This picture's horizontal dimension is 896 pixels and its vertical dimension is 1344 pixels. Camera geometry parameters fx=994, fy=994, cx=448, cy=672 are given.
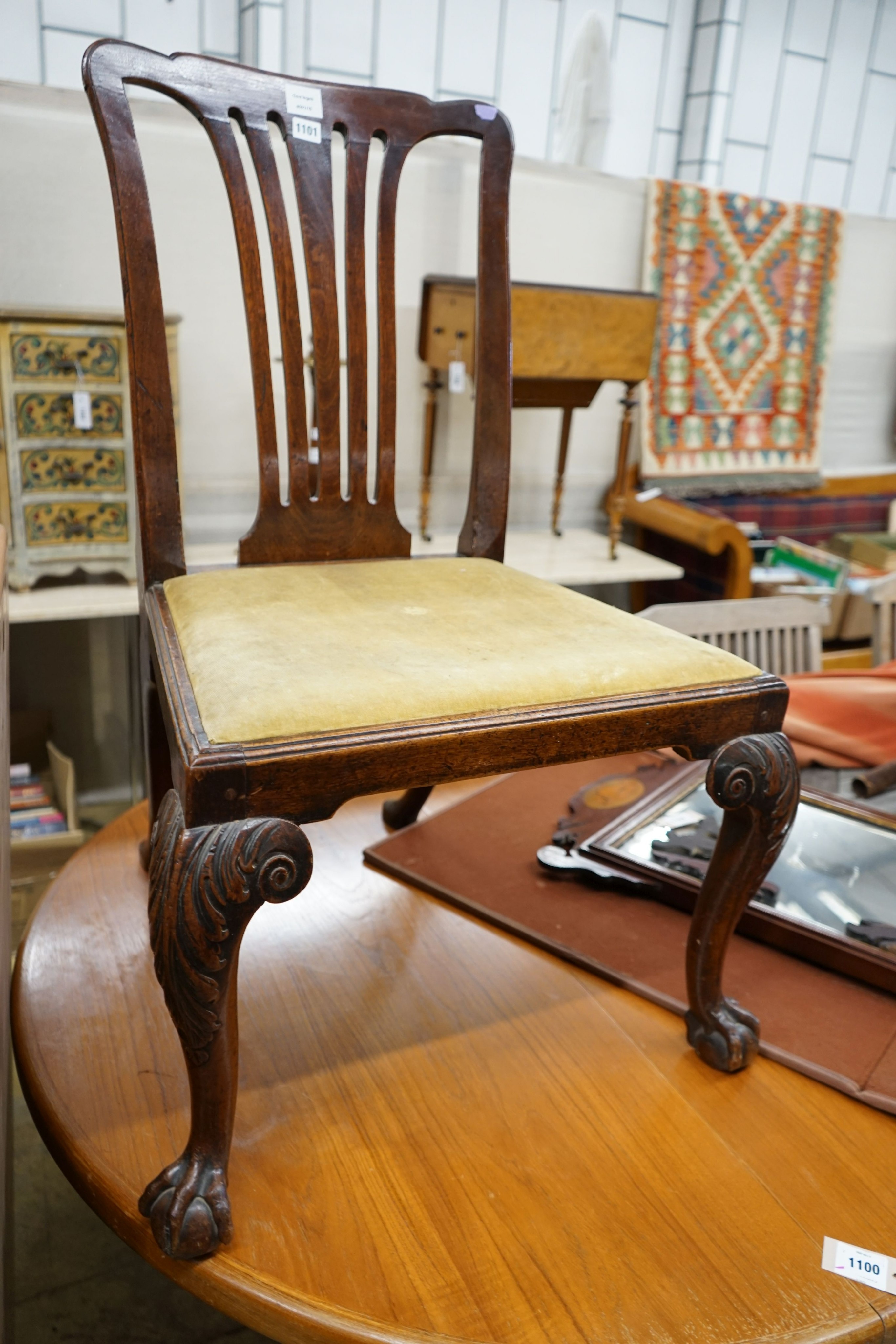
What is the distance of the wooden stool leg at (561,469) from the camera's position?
264cm

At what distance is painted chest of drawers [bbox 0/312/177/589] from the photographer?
6.05ft

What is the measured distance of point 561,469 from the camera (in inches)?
108

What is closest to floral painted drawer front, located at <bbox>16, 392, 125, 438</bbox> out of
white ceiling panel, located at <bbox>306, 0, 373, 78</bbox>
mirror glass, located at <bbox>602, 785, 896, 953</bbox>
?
mirror glass, located at <bbox>602, 785, 896, 953</bbox>

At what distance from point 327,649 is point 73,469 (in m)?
1.29

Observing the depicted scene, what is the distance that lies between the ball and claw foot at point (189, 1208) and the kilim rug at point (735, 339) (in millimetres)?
2518

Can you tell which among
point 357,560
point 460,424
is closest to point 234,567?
point 357,560

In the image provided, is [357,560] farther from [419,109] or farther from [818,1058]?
[818,1058]

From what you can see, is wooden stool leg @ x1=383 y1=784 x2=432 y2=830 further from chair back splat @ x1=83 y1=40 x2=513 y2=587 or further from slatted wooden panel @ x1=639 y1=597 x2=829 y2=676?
slatted wooden panel @ x1=639 y1=597 x2=829 y2=676

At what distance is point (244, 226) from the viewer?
116 cm

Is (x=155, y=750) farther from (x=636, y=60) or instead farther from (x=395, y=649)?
(x=636, y=60)

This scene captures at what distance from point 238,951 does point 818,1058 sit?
2.06 feet

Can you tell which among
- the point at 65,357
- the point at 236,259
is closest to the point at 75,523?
the point at 65,357

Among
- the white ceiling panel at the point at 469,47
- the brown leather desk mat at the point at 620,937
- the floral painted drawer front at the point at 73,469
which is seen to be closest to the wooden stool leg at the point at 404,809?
the brown leather desk mat at the point at 620,937

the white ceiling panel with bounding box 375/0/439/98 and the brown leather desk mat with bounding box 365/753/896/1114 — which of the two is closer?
the brown leather desk mat with bounding box 365/753/896/1114
